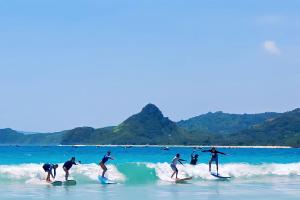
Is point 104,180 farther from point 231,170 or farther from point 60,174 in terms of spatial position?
point 231,170

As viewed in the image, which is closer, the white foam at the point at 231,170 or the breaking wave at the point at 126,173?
the breaking wave at the point at 126,173

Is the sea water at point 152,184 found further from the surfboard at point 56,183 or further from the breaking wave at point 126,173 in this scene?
the surfboard at point 56,183

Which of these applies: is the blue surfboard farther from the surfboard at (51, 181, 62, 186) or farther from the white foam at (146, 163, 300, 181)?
the white foam at (146, 163, 300, 181)

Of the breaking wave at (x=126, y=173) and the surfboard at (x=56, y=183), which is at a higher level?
the breaking wave at (x=126, y=173)

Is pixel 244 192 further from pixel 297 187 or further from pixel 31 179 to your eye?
pixel 31 179

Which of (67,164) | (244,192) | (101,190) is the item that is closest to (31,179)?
(67,164)

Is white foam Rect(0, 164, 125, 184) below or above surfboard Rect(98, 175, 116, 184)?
above

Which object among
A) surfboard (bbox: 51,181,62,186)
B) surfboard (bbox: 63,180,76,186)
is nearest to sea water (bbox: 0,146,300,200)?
surfboard (bbox: 63,180,76,186)

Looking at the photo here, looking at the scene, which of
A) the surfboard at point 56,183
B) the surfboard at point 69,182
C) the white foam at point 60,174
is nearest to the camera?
the surfboard at point 56,183

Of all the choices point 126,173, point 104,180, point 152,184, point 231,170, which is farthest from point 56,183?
point 231,170

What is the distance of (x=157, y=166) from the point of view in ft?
137

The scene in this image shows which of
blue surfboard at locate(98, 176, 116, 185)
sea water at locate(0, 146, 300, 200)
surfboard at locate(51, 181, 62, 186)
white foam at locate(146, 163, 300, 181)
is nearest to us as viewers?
sea water at locate(0, 146, 300, 200)

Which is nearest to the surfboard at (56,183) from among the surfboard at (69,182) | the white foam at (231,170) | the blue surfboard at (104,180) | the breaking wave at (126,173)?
the surfboard at (69,182)

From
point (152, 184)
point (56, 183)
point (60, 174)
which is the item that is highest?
point (60, 174)
